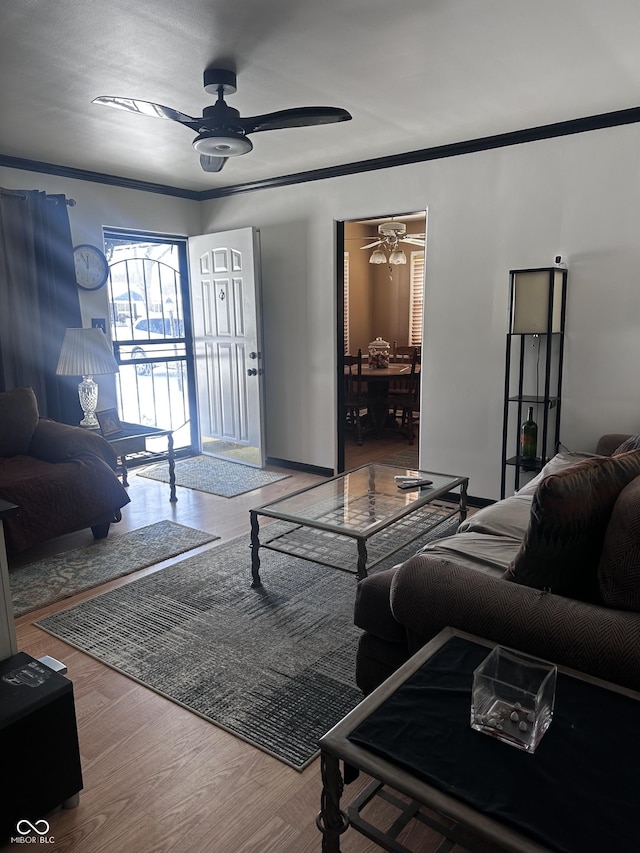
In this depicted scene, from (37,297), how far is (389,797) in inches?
164

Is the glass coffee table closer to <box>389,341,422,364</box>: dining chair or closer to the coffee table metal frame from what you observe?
the coffee table metal frame

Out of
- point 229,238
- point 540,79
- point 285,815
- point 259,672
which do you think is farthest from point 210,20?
point 229,238

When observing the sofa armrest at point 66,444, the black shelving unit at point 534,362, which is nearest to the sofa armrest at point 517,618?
the black shelving unit at point 534,362

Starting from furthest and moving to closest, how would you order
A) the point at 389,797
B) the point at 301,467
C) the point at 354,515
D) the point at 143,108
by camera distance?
the point at 301,467 → the point at 354,515 → the point at 143,108 → the point at 389,797

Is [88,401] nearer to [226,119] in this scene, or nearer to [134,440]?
[134,440]

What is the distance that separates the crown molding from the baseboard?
2407 mm

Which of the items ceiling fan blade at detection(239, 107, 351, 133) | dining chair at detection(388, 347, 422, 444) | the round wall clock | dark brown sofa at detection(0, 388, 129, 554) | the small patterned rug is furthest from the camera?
dining chair at detection(388, 347, 422, 444)

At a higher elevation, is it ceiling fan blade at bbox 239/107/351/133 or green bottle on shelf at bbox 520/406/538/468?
ceiling fan blade at bbox 239/107/351/133

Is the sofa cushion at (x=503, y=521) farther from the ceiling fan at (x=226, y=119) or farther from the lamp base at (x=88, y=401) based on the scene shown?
the lamp base at (x=88, y=401)

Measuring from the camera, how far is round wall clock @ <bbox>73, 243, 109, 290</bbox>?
4.81m

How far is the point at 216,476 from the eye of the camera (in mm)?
5207

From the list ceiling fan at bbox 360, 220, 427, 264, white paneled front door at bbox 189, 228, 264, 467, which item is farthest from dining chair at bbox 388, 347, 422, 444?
white paneled front door at bbox 189, 228, 264, 467

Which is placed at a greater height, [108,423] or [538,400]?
[538,400]

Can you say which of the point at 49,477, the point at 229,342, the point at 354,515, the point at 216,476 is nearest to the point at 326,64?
the point at 354,515
